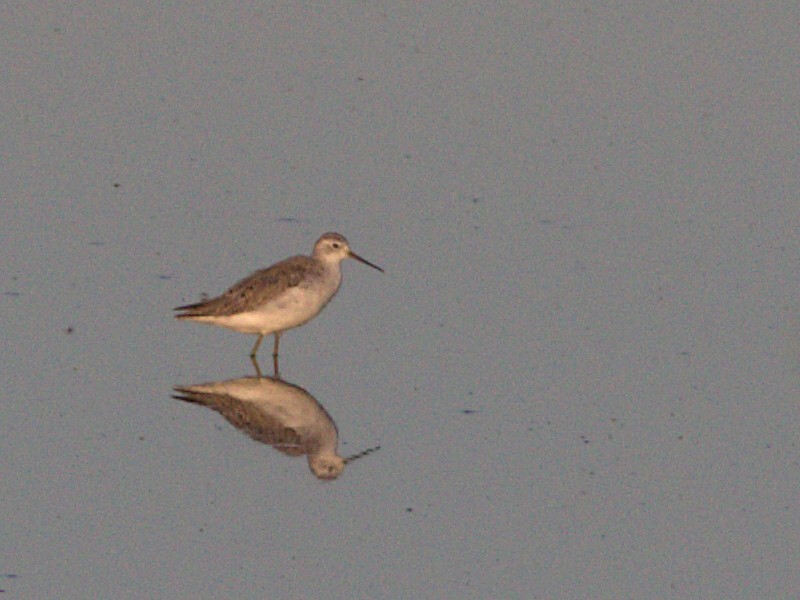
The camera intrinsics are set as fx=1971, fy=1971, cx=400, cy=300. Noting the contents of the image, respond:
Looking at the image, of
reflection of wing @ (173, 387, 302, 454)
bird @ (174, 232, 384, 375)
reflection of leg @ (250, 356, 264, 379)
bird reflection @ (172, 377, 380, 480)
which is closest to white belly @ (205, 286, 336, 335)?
bird @ (174, 232, 384, 375)

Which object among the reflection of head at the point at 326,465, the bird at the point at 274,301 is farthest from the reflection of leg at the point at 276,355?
the reflection of head at the point at 326,465

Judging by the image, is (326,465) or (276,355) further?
(276,355)

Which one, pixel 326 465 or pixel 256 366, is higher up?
pixel 326 465

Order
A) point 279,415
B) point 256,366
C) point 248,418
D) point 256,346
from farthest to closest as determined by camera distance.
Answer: point 256,346 → point 256,366 → point 279,415 → point 248,418

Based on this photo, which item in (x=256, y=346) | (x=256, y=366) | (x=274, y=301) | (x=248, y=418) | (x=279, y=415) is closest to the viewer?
(x=248, y=418)

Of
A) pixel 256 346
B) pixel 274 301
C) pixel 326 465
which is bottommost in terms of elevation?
pixel 256 346

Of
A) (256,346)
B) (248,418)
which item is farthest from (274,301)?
(248,418)

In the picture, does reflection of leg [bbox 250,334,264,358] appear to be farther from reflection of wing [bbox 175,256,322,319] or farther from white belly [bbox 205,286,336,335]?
reflection of wing [bbox 175,256,322,319]

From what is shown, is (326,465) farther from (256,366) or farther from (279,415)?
(256,366)
